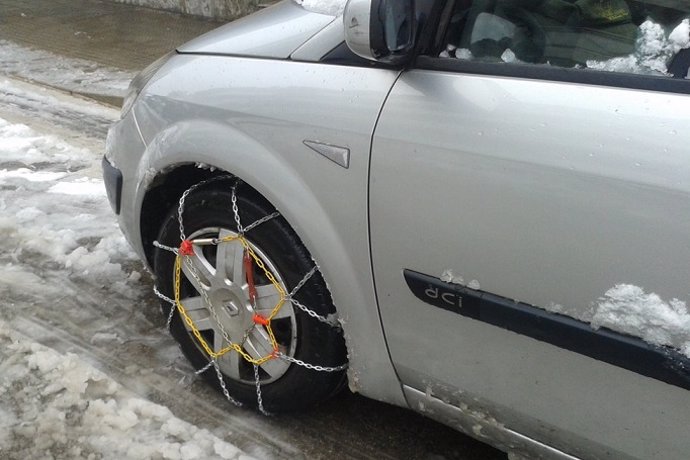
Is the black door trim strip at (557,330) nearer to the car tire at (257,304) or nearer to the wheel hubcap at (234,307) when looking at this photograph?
the car tire at (257,304)

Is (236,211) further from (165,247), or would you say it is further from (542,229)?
(542,229)

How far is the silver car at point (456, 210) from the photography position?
60.4 inches

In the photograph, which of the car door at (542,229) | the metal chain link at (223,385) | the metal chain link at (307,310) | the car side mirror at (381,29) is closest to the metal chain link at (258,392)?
the metal chain link at (223,385)

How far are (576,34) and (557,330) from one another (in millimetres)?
721

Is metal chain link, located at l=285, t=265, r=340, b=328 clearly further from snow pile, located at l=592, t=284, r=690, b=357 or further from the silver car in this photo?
snow pile, located at l=592, t=284, r=690, b=357

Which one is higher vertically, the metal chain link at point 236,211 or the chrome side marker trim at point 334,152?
the chrome side marker trim at point 334,152

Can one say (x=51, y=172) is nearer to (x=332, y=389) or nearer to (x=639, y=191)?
(x=332, y=389)

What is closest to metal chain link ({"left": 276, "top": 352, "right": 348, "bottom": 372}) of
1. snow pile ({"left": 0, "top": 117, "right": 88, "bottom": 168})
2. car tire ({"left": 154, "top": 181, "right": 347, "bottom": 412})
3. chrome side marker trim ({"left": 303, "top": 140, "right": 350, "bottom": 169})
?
car tire ({"left": 154, "top": 181, "right": 347, "bottom": 412})

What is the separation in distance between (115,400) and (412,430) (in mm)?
1087

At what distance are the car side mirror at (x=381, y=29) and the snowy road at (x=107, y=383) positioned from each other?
53.2 inches

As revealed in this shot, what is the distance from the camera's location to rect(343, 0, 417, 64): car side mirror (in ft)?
5.76

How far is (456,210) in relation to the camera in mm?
1729

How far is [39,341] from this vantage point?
2.98 metres

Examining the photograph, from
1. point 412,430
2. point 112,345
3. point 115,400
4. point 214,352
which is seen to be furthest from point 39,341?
point 412,430
